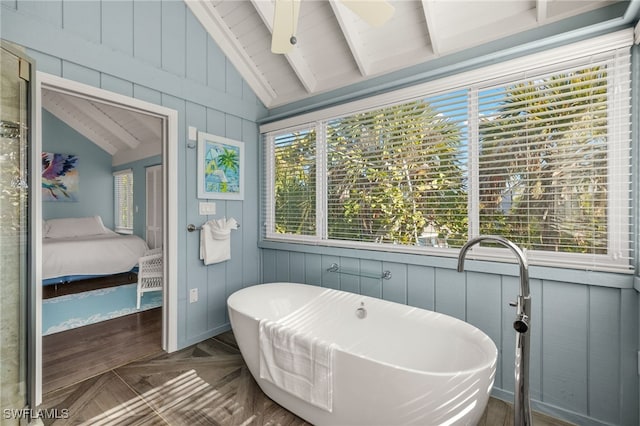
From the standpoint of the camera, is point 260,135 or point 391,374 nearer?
point 391,374

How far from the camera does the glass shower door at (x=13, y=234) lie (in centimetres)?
154

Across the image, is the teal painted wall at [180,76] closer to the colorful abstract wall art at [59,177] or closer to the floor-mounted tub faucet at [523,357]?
the floor-mounted tub faucet at [523,357]

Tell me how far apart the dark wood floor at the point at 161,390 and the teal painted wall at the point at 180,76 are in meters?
0.35

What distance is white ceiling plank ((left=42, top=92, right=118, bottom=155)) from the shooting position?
5.35 meters

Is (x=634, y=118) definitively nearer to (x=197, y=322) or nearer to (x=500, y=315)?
(x=500, y=315)

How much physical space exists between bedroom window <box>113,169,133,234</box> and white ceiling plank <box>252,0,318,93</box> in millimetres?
4819

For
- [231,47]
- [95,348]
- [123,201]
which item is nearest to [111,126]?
[123,201]

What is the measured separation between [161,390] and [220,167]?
1835 mm

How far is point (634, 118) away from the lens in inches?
63.4

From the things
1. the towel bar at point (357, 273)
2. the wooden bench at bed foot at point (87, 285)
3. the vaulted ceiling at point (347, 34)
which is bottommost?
the wooden bench at bed foot at point (87, 285)

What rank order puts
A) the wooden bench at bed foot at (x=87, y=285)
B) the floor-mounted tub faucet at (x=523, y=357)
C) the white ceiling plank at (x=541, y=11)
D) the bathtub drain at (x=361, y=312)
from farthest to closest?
the wooden bench at bed foot at (x=87, y=285) < the bathtub drain at (x=361, y=312) < the white ceiling plank at (x=541, y=11) < the floor-mounted tub faucet at (x=523, y=357)

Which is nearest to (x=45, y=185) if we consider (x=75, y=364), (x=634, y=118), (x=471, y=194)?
(x=75, y=364)

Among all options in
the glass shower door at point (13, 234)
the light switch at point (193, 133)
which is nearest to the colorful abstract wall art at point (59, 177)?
the light switch at point (193, 133)

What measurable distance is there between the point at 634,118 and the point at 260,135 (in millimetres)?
2870
